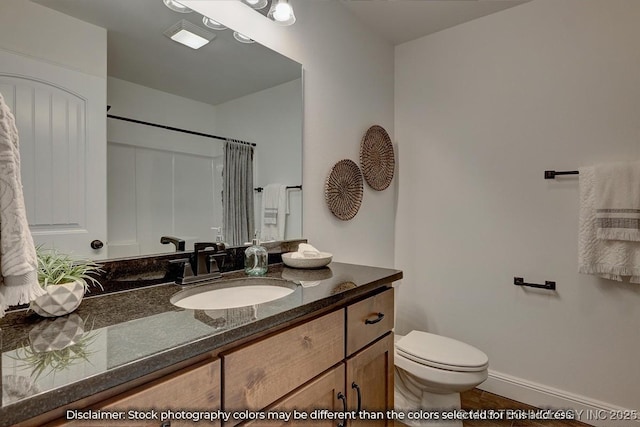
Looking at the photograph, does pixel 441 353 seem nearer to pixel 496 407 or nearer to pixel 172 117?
pixel 496 407

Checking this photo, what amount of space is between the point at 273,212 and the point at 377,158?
0.98 m

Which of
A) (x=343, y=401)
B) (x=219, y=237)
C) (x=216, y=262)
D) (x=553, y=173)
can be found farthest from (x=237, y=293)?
(x=553, y=173)

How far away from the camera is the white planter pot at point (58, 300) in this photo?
0.77m

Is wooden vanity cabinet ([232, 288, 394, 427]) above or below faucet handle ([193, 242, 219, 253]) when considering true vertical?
below

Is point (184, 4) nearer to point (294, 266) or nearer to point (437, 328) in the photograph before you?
point (294, 266)

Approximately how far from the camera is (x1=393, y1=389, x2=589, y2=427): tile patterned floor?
5.81 feet

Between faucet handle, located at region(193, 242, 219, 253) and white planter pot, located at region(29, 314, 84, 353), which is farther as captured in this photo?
faucet handle, located at region(193, 242, 219, 253)

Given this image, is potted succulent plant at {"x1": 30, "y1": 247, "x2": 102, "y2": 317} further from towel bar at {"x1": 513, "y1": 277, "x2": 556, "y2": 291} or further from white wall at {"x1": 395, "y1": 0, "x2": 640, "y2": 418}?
towel bar at {"x1": 513, "y1": 277, "x2": 556, "y2": 291}

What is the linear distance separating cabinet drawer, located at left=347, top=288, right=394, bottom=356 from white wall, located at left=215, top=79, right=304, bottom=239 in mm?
622

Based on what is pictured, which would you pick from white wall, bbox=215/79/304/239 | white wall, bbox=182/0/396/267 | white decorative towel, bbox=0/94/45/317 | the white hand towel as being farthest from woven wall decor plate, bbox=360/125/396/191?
white decorative towel, bbox=0/94/45/317

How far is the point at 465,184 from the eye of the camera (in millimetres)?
2201

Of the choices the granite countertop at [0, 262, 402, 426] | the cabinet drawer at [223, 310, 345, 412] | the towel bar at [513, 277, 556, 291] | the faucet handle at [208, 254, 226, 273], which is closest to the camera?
the granite countertop at [0, 262, 402, 426]

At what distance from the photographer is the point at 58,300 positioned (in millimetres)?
786

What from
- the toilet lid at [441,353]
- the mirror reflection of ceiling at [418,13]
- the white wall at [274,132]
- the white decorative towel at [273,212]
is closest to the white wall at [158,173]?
the white wall at [274,132]
